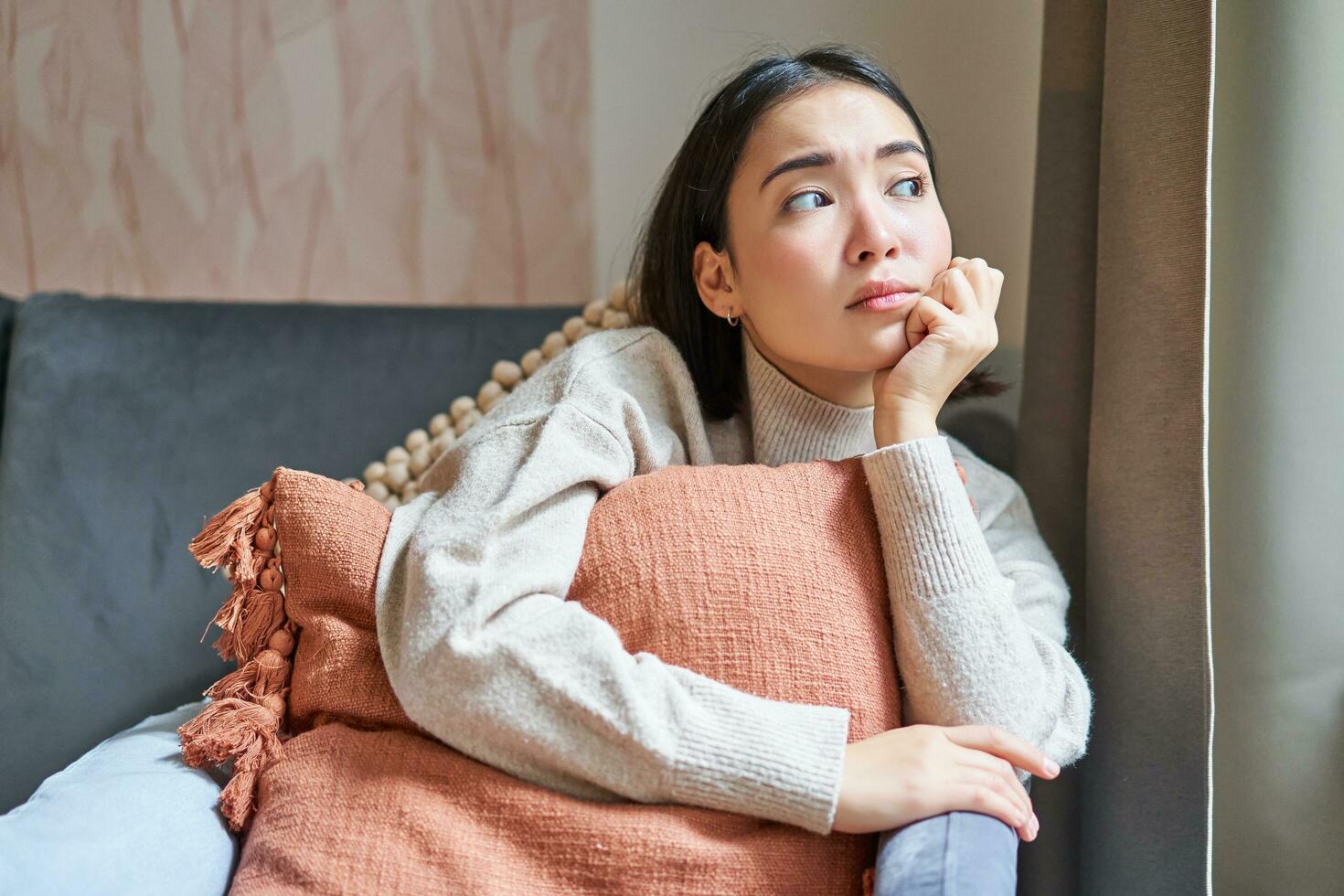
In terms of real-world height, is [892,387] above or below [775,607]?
above

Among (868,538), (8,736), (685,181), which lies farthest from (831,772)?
(8,736)

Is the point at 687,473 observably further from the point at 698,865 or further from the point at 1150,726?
the point at 1150,726

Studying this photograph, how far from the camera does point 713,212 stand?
3.79ft

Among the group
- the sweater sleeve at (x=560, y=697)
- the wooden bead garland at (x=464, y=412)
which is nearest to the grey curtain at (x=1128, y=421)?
the sweater sleeve at (x=560, y=697)

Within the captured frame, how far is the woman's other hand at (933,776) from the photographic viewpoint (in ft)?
2.66

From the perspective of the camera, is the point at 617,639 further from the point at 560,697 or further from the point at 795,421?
the point at 795,421

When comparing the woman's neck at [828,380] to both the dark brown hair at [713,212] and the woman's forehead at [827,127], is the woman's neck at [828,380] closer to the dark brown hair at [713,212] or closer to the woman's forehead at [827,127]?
the dark brown hair at [713,212]

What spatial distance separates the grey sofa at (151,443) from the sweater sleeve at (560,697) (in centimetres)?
51

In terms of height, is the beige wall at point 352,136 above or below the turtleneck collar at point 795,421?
above

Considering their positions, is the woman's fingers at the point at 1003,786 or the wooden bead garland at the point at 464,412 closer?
the woman's fingers at the point at 1003,786

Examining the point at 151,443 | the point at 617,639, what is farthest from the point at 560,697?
the point at 151,443

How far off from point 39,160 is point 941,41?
4.64 feet

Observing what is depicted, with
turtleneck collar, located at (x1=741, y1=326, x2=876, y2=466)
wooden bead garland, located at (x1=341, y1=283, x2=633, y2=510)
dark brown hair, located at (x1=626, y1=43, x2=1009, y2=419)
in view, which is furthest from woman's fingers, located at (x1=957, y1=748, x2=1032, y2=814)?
wooden bead garland, located at (x1=341, y1=283, x2=633, y2=510)

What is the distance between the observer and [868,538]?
958mm
